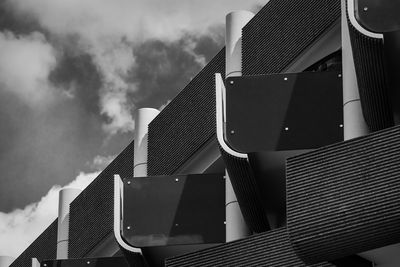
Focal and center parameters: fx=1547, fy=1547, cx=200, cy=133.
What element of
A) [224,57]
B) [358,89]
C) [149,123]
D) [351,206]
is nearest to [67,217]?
[149,123]

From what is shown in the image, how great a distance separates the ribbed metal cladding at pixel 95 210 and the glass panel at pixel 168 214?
14.8 feet

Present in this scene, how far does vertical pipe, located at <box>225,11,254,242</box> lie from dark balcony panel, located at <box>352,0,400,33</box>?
586cm

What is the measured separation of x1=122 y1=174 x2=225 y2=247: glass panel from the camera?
1036 inches

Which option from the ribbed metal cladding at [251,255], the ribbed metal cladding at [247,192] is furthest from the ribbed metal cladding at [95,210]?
the ribbed metal cladding at [251,255]

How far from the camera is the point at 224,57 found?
27562mm

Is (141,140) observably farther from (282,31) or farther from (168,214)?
(282,31)

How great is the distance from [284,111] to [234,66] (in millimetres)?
3352

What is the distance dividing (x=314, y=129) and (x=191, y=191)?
12.0 feet

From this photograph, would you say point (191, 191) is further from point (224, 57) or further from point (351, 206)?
point (351, 206)

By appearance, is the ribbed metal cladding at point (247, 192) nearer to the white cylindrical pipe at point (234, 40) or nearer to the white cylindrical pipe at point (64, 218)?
the white cylindrical pipe at point (234, 40)

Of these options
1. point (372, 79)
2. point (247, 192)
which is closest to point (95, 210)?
point (247, 192)

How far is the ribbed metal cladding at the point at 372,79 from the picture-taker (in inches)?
837

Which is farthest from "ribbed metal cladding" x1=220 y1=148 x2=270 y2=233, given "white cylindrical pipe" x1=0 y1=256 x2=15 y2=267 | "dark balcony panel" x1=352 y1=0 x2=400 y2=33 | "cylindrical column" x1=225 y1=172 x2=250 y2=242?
"white cylindrical pipe" x1=0 y1=256 x2=15 y2=267

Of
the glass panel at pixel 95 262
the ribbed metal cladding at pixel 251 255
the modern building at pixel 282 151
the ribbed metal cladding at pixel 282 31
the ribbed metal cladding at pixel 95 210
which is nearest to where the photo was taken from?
the modern building at pixel 282 151
